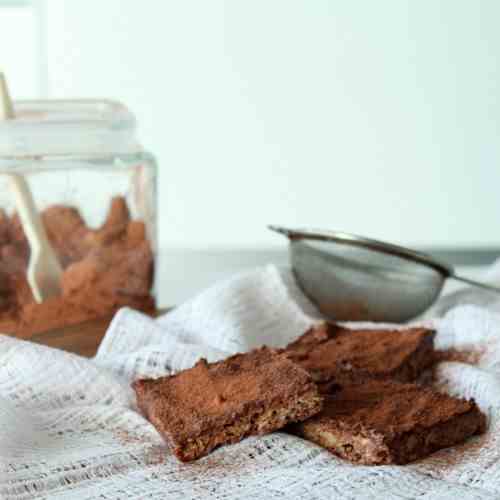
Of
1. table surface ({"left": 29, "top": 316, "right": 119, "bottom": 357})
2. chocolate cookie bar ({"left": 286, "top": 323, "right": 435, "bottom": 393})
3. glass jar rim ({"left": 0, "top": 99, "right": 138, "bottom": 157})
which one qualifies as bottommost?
table surface ({"left": 29, "top": 316, "right": 119, "bottom": 357})

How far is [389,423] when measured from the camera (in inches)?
37.2

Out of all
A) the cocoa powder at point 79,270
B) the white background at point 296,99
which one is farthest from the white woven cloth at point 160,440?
the white background at point 296,99

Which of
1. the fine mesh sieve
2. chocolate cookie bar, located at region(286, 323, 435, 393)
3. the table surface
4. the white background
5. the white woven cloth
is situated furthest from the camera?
the white background

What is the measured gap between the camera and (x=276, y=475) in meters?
0.88

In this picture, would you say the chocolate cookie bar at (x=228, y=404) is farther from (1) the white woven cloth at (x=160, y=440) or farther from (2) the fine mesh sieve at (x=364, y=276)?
(2) the fine mesh sieve at (x=364, y=276)

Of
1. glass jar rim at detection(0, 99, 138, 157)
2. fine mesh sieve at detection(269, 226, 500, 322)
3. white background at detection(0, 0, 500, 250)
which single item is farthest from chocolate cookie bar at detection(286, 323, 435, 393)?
white background at detection(0, 0, 500, 250)

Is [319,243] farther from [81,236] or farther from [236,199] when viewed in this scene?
[236,199]

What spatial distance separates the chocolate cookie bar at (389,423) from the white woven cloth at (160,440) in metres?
0.01

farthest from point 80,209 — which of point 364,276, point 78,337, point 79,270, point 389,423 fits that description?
point 389,423

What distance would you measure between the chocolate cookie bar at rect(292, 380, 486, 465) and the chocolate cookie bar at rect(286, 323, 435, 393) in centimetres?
7

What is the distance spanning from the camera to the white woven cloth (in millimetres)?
847

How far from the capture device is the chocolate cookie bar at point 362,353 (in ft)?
3.73

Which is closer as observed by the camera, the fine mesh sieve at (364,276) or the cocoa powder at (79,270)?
the cocoa powder at (79,270)

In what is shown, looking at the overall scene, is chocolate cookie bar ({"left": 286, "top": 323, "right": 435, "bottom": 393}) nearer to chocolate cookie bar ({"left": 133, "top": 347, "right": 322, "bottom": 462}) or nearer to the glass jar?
chocolate cookie bar ({"left": 133, "top": 347, "right": 322, "bottom": 462})
